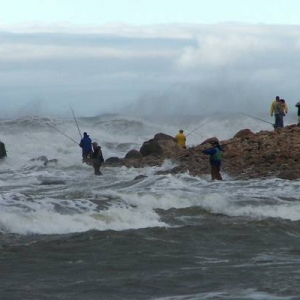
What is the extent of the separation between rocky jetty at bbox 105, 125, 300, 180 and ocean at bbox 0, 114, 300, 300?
941mm

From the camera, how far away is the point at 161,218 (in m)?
17.3

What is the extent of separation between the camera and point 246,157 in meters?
26.9

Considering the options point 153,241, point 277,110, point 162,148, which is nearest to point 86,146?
point 162,148

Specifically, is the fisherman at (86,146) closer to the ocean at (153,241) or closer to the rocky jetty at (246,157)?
the rocky jetty at (246,157)

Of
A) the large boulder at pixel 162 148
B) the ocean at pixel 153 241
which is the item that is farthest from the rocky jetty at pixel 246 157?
the ocean at pixel 153 241

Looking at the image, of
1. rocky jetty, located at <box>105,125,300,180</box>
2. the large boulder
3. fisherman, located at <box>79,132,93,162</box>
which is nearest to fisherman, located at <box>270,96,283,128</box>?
rocky jetty, located at <box>105,125,300,180</box>

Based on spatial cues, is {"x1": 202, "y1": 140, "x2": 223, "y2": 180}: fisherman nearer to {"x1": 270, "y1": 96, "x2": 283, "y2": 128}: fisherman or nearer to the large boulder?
the large boulder

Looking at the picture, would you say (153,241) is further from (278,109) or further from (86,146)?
(278,109)

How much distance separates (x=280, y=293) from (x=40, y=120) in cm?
4109

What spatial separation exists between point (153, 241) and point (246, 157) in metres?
12.2

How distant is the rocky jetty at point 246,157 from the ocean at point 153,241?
94 cm

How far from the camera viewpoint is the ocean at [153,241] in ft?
38.7

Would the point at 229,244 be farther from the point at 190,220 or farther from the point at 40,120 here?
the point at 40,120

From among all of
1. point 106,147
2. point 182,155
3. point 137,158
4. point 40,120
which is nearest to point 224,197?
point 182,155
